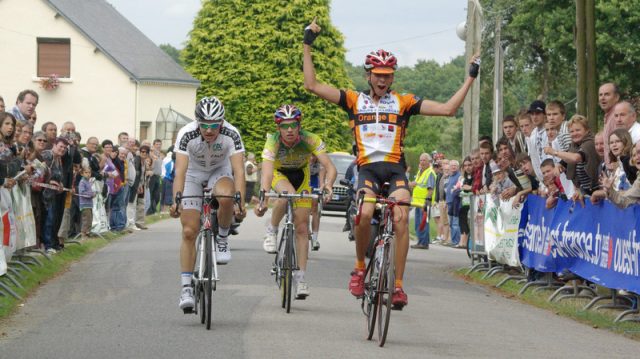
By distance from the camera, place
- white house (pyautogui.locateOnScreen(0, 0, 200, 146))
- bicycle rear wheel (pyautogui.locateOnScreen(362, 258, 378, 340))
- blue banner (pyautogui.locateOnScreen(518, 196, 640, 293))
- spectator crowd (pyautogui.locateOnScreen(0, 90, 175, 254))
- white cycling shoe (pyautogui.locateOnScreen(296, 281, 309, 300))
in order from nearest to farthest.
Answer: bicycle rear wheel (pyautogui.locateOnScreen(362, 258, 378, 340)) < white cycling shoe (pyautogui.locateOnScreen(296, 281, 309, 300)) < blue banner (pyautogui.locateOnScreen(518, 196, 640, 293)) < spectator crowd (pyautogui.locateOnScreen(0, 90, 175, 254)) < white house (pyautogui.locateOnScreen(0, 0, 200, 146))

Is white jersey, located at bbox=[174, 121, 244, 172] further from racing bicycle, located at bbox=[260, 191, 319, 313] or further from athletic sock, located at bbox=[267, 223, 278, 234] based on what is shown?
athletic sock, located at bbox=[267, 223, 278, 234]

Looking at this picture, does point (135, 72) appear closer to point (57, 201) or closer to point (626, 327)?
point (57, 201)

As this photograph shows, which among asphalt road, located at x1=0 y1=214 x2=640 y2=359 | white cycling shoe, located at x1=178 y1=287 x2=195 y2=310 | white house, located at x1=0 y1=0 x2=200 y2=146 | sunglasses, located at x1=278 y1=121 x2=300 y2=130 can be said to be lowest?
asphalt road, located at x1=0 y1=214 x2=640 y2=359

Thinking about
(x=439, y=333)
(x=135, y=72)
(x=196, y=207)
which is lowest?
(x=439, y=333)

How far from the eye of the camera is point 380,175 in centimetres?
1162

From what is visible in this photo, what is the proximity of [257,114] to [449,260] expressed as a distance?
5366 cm

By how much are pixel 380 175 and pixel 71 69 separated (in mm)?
48997

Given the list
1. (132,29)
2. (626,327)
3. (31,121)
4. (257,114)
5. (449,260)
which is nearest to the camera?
(626,327)

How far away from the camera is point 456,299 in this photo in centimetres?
1527

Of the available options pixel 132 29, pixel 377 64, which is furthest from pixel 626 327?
pixel 132 29

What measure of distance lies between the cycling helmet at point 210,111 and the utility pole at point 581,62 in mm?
8351

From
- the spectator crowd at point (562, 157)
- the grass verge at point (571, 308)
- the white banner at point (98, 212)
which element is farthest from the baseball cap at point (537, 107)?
the white banner at point (98, 212)

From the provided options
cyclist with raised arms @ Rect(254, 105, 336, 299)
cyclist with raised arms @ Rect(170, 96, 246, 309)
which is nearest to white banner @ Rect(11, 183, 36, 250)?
cyclist with raised arms @ Rect(254, 105, 336, 299)

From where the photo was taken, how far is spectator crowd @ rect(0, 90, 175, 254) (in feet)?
54.8
